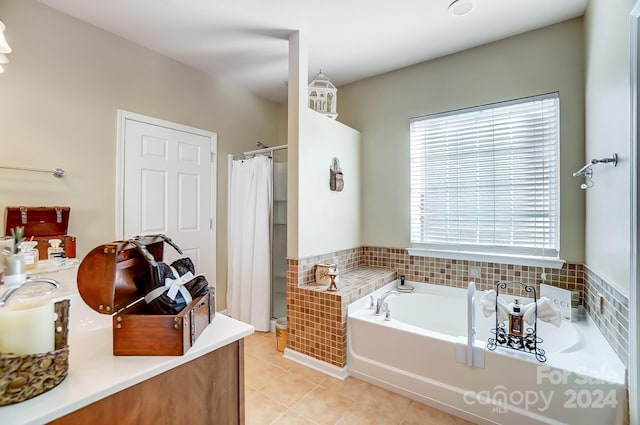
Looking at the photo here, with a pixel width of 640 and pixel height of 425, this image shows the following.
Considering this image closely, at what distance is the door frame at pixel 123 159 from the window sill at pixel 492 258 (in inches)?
84.0

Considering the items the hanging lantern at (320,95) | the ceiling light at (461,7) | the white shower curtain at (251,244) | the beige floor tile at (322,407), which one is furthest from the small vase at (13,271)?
the ceiling light at (461,7)

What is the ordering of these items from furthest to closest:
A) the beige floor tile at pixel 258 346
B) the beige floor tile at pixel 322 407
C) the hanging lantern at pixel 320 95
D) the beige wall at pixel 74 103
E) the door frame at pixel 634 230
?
the hanging lantern at pixel 320 95
the beige floor tile at pixel 258 346
the beige wall at pixel 74 103
the beige floor tile at pixel 322 407
the door frame at pixel 634 230

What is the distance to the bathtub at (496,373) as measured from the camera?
1.49 meters

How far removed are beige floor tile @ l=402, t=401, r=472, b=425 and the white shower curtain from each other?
1.68 metres

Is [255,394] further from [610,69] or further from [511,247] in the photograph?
[610,69]

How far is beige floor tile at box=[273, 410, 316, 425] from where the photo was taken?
5.71 feet

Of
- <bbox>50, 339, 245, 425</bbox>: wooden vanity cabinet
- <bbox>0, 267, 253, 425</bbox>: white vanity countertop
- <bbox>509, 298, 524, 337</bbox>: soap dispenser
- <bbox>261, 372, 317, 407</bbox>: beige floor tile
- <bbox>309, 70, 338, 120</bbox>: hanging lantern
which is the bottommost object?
<bbox>261, 372, 317, 407</bbox>: beige floor tile

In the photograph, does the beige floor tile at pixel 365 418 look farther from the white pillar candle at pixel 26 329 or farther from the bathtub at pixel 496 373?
the white pillar candle at pixel 26 329

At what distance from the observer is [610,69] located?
1636 mm

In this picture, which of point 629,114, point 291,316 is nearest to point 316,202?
point 291,316

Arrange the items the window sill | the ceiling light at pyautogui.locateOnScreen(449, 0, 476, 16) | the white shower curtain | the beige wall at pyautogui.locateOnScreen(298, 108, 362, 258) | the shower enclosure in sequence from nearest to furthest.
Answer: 1. the ceiling light at pyautogui.locateOnScreen(449, 0, 476, 16)
2. the window sill
3. the beige wall at pyautogui.locateOnScreen(298, 108, 362, 258)
4. the white shower curtain
5. the shower enclosure

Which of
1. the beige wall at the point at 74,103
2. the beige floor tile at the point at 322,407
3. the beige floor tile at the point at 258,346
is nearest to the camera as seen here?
the beige floor tile at the point at 322,407

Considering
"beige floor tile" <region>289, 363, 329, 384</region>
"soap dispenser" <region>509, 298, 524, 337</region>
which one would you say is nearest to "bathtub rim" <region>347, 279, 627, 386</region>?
"soap dispenser" <region>509, 298, 524, 337</region>

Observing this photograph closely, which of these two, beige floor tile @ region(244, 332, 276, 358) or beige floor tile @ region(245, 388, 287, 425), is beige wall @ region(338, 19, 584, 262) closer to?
beige floor tile @ region(244, 332, 276, 358)
